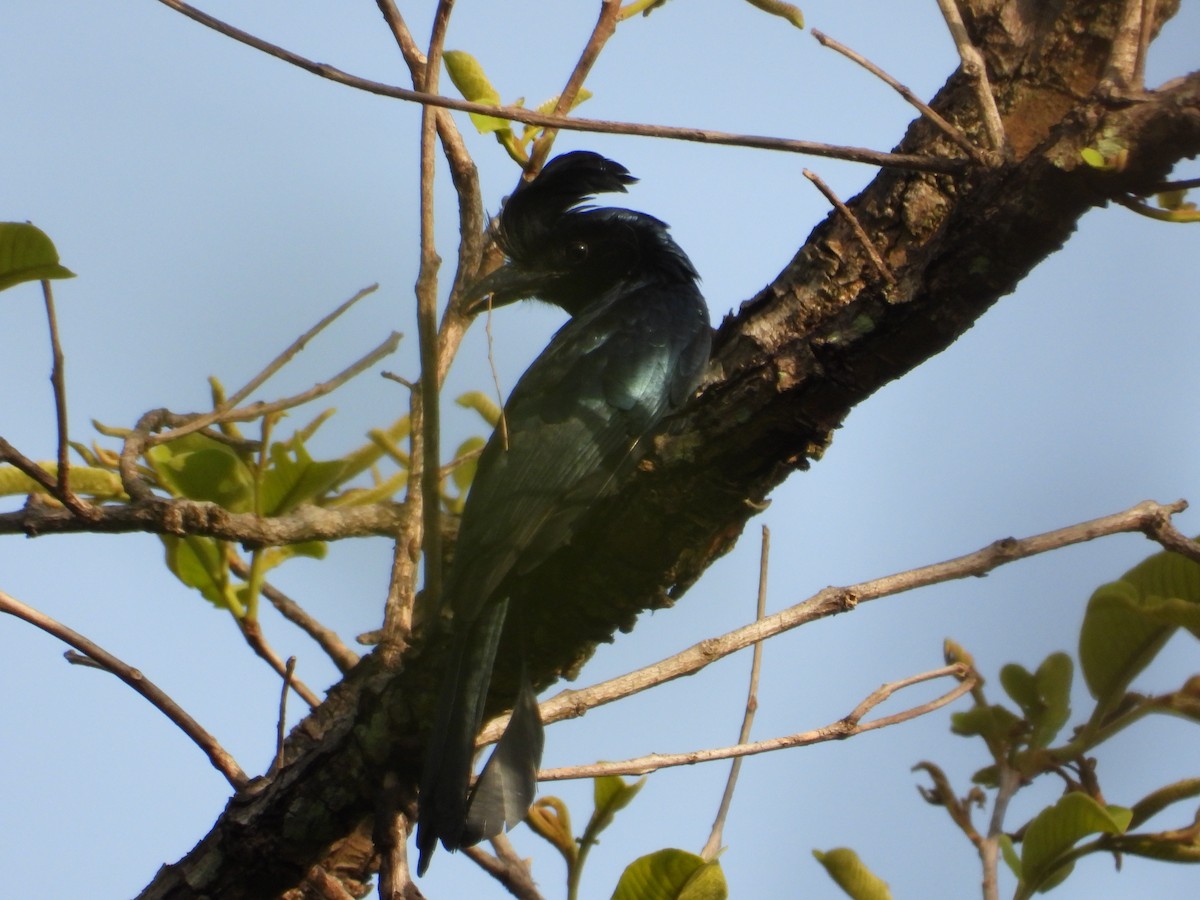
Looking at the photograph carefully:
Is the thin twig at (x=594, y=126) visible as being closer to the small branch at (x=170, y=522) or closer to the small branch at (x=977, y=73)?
the small branch at (x=977, y=73)

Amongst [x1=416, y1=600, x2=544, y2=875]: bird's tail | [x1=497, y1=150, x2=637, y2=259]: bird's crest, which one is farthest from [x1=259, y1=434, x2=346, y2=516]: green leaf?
[x1=497, y1=150, x2=637, y2=259]: bird's crest

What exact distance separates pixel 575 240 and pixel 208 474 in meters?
1.83

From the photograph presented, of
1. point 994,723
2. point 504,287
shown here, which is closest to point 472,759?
point 994,723

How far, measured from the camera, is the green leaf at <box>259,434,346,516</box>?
2.91 meters

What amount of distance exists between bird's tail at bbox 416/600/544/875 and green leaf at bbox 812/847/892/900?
2.24 ft

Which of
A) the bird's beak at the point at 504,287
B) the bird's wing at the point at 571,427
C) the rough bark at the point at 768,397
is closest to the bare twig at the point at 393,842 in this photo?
the rough bark at the point at 768,397

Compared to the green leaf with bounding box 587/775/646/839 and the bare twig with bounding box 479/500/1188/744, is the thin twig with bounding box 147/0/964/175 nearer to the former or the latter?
the bare twig with bounding box 479/500/1188/744

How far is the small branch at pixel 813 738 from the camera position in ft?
8.67

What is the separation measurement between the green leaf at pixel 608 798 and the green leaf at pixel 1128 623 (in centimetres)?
104

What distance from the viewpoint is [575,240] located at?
4266 mm

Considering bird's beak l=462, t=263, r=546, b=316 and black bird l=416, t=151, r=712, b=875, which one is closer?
black bird l=416, t=151, r=712, b=875

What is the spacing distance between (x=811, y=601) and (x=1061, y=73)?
1339mm

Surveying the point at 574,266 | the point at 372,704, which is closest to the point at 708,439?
the point at 372,704

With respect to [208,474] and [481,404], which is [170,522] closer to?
[208,474]
